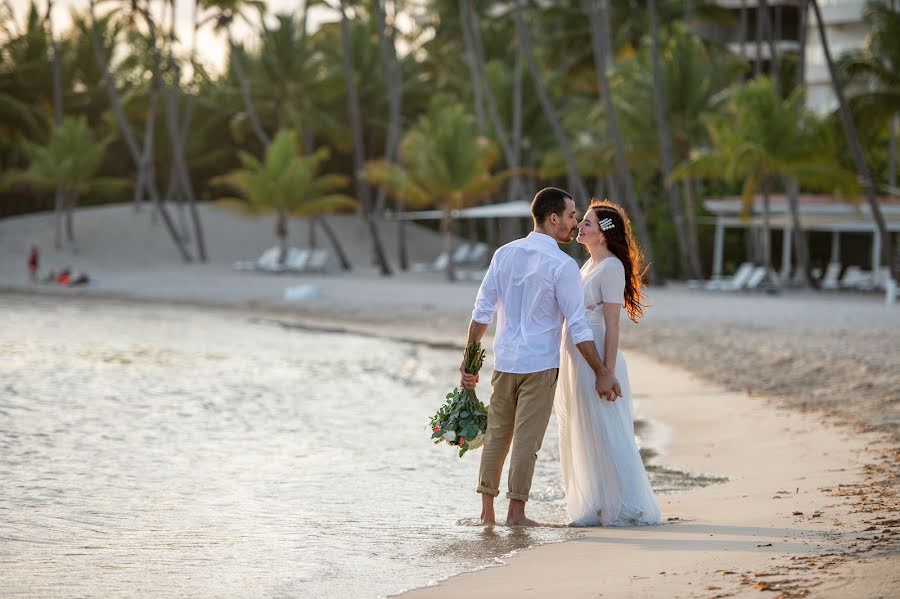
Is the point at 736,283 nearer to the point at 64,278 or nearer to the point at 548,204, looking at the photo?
the point at 64,278

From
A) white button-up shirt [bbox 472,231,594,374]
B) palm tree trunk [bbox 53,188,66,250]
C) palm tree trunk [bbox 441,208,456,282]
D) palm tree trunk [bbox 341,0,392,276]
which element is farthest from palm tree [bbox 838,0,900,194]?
palm tree trunk [bbox 53,188,66,250]

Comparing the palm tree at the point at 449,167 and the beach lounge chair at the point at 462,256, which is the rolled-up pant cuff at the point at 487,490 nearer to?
the palm tree at the point at 449,167

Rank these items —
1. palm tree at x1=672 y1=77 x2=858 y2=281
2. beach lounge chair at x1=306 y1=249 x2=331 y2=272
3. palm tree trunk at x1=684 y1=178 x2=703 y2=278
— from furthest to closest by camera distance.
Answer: beach lounge chair at x1=306 y1=249 x2=331 y2=272 → palm tree trunk at x1=684 y1=178 x2=703 y2=278 → palm tree at x1=672 y1=77 x2=858 y2=281

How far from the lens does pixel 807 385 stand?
11766mm

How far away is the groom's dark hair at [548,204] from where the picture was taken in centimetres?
559

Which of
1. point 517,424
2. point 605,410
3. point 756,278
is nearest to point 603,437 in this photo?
point 605,410

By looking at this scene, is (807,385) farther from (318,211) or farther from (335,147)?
(335,147)

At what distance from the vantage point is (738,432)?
9.23m

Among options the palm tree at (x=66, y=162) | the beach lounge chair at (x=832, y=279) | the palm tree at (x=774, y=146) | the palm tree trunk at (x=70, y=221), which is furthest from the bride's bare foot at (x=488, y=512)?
the palm tree trunk at (x=70, y=221)

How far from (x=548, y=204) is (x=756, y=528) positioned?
162 cm

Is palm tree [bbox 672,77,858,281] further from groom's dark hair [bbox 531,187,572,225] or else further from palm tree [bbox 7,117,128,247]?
groom's dark hair [bbox 531,187,572,225]

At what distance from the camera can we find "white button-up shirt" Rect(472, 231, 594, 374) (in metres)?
5.54

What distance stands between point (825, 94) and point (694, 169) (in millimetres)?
26628

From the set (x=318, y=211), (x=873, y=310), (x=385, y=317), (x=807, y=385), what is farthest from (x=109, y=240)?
(x=807, y=385)
